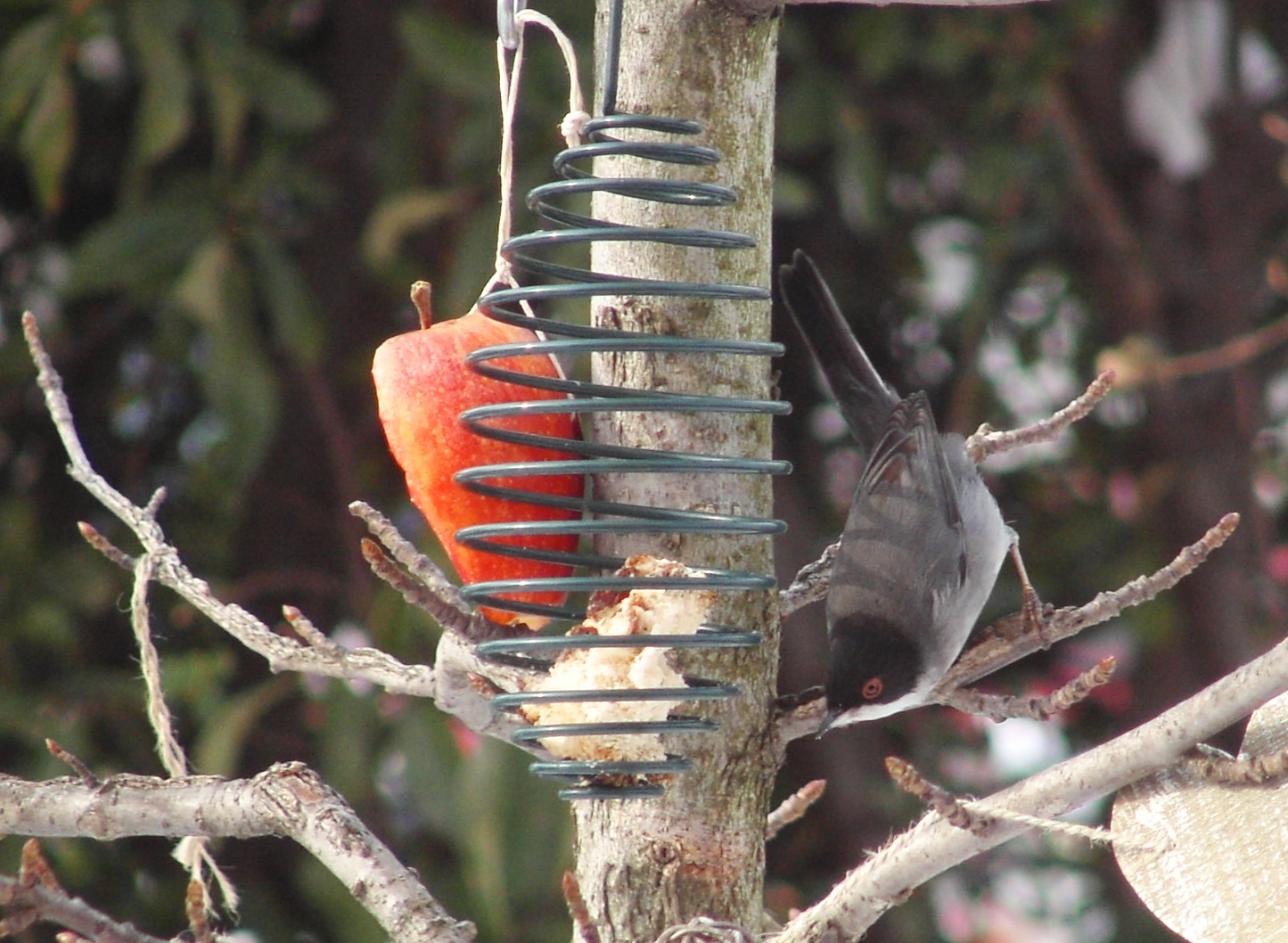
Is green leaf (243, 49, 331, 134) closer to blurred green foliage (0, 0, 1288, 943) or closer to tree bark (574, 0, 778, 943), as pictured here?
blurred green foliage (0, 0, 1288, 943)

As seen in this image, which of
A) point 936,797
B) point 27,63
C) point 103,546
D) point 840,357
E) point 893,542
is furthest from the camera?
point 840,357

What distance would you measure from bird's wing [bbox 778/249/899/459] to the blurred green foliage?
0.76 feet

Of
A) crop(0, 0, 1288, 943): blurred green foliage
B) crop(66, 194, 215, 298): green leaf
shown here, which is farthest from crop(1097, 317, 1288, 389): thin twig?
crop(66, 194, 215, 298): green leaf

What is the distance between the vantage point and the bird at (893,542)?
100 inches

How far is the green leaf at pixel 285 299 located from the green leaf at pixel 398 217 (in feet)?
0.62

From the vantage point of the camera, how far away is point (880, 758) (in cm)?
411

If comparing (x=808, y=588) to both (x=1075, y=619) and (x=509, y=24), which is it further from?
(x=509, y=24)

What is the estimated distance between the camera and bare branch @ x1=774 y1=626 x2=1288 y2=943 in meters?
1.14

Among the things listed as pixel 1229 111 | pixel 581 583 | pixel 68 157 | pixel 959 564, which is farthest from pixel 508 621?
pixel 1229 111

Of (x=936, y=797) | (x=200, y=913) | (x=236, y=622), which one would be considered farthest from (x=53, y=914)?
(x=936, y=797)

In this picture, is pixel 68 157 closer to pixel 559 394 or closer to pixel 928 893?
pixel 559 394

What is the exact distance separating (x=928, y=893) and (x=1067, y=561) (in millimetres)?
976

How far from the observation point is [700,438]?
5.07ft

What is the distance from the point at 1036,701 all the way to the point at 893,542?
4.20 ft
